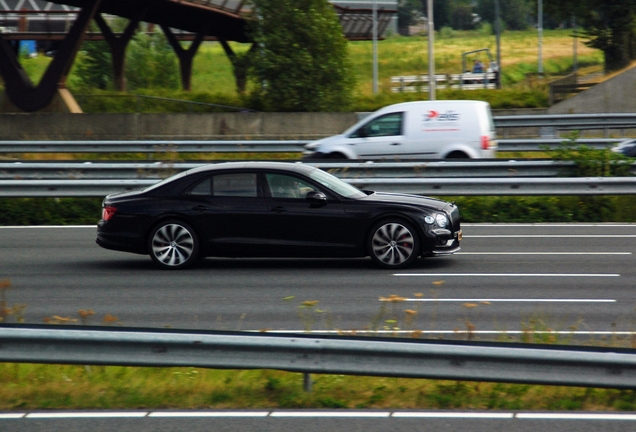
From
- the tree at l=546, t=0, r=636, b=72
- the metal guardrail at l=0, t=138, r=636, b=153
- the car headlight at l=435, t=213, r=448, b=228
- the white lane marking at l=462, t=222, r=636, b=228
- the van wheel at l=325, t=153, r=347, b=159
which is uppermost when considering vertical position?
the tree at l=546, t=0, r=636, b=72

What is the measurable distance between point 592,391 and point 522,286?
4.33 metres

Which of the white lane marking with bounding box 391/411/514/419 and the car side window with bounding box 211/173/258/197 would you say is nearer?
the white lane marking with bounding box 391/411/514/419

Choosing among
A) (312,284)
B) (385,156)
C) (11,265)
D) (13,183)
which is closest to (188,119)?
(385,156)

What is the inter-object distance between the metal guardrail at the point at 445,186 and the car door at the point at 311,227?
507cm

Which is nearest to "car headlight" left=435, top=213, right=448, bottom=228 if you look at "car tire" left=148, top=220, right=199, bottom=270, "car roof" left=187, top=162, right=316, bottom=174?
"car roof" left=187, top=162, right=316, bottom=174

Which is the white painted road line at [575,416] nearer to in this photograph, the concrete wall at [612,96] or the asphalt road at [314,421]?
the asphalt road at [314,421]

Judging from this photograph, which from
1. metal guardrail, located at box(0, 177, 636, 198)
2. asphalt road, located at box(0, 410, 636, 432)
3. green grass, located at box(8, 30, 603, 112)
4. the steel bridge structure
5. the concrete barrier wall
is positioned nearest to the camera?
asphalt road, located at box(0, 410, 636, 432)

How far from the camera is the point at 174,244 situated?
12.1m

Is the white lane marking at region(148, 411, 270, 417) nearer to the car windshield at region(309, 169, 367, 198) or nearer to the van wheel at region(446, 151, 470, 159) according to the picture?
the car windshield at region(309, 169, 367, 198)

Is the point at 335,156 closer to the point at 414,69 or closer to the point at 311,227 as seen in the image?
the point at 311,227

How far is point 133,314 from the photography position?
937 centimetres

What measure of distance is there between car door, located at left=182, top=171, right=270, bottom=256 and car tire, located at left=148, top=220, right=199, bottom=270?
0.51 feet

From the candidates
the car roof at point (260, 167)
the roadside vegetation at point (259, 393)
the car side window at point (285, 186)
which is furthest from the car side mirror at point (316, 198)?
the roadside vegetation at point (259, 393)

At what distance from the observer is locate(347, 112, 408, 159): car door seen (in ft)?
70.3
